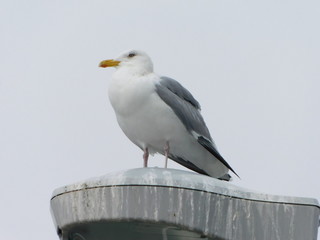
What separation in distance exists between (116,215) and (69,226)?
1.14 feet

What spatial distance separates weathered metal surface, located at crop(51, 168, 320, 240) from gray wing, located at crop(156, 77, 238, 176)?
2.82m

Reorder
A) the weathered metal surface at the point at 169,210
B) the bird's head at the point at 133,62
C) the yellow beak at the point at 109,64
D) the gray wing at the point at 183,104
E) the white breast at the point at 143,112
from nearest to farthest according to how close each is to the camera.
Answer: the weathered metal surface at the point at 169,210
the white breast at the point at 143,112
the gray wing at the point at 183,104
the bird's head at the point at 133,62
the yellow beak at the point at 109,64

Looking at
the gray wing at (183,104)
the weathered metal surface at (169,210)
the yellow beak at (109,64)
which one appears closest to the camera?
the weathered metal surface at (169,210)

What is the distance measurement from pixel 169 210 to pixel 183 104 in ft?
11.6

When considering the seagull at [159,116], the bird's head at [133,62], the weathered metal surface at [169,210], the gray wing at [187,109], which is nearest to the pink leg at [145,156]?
the seagull at [159,116]

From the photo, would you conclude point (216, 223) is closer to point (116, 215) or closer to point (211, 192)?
point (211, 192)

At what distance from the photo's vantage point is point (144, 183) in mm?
4484

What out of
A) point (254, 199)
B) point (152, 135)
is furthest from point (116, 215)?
point (152, 135)

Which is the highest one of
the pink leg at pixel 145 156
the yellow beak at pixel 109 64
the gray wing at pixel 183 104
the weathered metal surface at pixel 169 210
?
the yellow beak at pixel 109 64

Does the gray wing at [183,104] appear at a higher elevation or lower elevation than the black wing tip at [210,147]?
higher

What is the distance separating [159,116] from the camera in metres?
7.63

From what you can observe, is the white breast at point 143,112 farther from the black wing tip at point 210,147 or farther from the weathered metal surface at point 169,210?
the weathered metal surface at point 169,210

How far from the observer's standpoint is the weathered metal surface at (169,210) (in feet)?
14.4

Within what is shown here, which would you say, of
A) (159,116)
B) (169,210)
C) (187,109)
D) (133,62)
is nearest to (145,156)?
(159,116)
